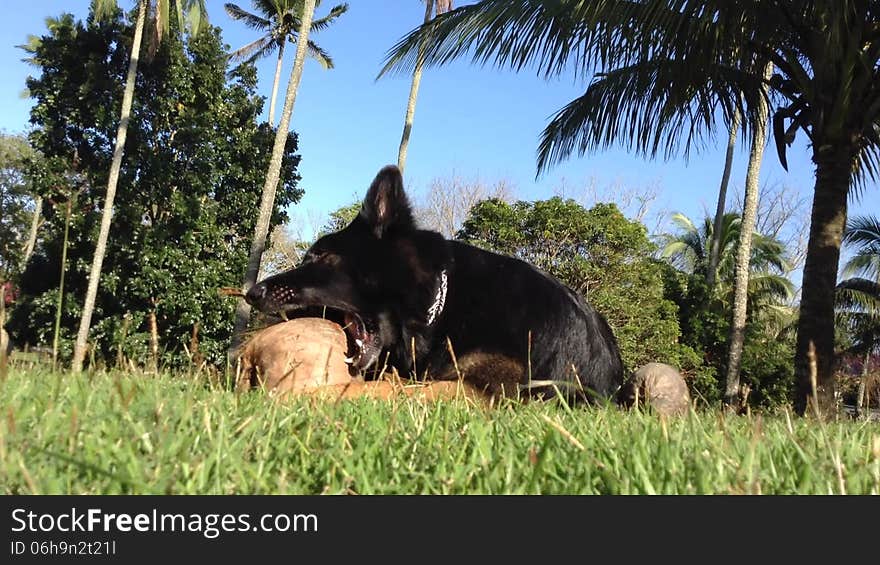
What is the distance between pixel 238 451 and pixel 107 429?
1.05 ft

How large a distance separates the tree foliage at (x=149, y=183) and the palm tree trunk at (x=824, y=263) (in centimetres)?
1533

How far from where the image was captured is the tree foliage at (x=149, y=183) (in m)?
19.2

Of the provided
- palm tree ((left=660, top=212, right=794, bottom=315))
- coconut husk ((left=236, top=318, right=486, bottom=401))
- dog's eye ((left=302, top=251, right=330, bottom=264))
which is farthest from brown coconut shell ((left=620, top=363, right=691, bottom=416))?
palm tree ((left=660, top=212, right=794, bottom=315))

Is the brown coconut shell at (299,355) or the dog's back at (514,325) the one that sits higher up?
the dog's back at (514,325)

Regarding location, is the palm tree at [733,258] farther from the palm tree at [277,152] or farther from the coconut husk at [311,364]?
the coconut husk at [311,364]

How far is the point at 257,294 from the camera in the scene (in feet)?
12.6

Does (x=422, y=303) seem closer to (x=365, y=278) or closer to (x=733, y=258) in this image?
(x=365, y=278)

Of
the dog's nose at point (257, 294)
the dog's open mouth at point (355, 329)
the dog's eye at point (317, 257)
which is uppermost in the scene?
the dog's eye at point (317, 257)

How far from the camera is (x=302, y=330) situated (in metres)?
3.42

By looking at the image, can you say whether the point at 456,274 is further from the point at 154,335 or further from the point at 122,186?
the point at 122,186

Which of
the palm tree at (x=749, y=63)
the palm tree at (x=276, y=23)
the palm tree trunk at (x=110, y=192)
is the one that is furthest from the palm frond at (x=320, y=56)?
the palm tree at (x=749, y=63)

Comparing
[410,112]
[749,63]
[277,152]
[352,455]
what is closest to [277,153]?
[277,152]

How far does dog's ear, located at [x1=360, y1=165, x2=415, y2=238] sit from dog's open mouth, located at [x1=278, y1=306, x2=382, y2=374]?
0.56 m
